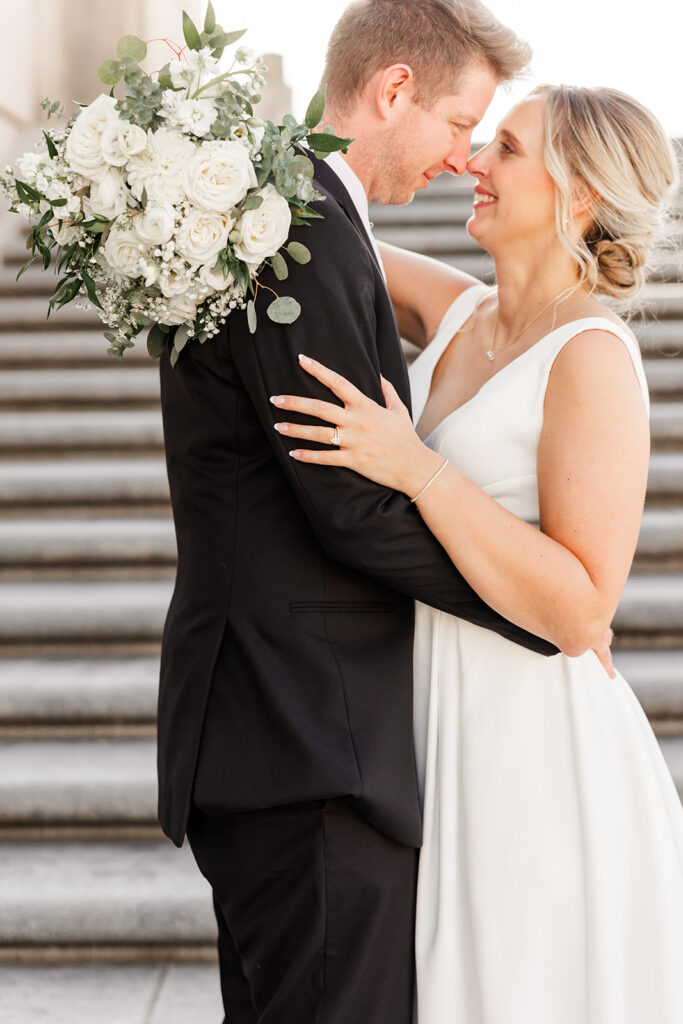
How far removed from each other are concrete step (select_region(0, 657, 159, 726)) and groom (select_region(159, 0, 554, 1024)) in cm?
187

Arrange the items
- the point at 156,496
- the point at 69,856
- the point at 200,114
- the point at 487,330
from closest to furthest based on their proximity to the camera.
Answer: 1. the point at 200,114
2. the point at 487,330
3. the point at 69,856
4. the point at 156,496

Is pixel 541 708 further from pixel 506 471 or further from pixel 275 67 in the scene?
pixel 275 67

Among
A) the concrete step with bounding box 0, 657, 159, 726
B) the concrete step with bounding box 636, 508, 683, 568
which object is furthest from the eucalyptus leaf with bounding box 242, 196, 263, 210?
the concrete step with bounding box 636, 508, 683, 568

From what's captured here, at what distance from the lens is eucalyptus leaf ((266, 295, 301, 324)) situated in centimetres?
123

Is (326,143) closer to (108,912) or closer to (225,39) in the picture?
(225,39)

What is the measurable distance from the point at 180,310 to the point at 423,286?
3.65 ft

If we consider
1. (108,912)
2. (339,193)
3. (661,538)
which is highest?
(339,193)

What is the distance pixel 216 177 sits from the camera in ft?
3.86

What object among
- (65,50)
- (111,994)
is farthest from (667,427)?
(65,50)

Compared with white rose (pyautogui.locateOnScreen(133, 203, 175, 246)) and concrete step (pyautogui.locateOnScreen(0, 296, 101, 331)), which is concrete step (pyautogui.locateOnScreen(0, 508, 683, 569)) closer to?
concrete step (pyautogui.locateOnScreen(0, 296, 101, 331))

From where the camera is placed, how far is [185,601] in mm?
1480

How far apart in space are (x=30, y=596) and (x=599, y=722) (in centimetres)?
264

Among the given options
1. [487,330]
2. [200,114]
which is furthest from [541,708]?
[200,114]

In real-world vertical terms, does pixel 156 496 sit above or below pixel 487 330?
below
